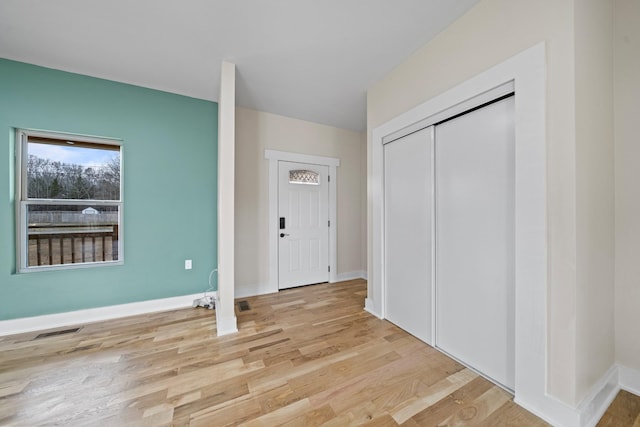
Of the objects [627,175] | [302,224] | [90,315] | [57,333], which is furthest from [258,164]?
[627,175]

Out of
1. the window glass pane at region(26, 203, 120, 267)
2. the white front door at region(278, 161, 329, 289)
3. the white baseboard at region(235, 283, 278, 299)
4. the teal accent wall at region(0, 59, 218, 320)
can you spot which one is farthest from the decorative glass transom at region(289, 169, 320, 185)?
the window glass pane at region(26, 203, 120, 267)

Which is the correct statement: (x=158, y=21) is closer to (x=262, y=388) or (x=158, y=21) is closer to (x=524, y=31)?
(x=524, y=31)

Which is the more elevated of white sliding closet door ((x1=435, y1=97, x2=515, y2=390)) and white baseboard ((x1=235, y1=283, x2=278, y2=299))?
white sliding closet door ((x1=435, y1=97, x2=515, y2=390))

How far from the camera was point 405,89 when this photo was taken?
7.73 ft

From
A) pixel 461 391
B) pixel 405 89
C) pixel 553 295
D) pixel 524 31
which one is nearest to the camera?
pixel 553 295

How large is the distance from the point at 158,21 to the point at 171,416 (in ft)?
9.35

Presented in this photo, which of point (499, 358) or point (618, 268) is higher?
point (618, 268)

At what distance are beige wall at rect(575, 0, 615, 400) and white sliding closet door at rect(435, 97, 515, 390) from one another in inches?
12.2

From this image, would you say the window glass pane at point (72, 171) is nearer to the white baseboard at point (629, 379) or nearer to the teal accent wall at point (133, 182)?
the teal accent wall at point (133, 182)

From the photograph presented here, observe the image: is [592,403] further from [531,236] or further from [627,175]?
[627,175]

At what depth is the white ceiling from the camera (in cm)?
176

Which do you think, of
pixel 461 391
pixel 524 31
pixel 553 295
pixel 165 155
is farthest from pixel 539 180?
pixel 165 155

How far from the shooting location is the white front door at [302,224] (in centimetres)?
372

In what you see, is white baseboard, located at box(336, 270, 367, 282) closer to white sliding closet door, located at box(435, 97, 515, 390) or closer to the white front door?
the white front door
